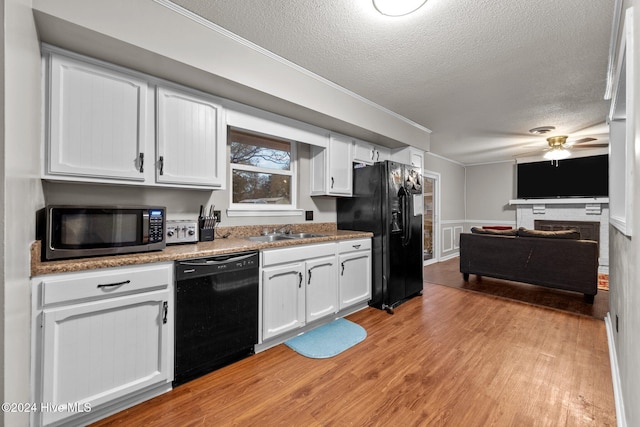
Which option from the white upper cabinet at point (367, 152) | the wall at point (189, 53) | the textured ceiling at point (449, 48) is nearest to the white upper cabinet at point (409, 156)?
the white upper cabinet at point (367, 152)

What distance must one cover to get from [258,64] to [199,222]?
1.37 m

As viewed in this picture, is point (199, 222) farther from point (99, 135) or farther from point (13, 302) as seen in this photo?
point (13, 302)

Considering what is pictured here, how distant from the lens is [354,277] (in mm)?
3090

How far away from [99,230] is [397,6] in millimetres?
2239

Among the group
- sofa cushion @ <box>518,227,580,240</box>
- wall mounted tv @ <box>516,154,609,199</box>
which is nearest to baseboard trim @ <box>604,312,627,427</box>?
sofa cushion @ <box>518,227,580,240</box>

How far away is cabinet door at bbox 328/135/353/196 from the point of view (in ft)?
10.7

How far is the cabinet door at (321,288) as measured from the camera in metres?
2.61

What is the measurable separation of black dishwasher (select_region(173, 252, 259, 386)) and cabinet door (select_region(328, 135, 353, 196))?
146cm

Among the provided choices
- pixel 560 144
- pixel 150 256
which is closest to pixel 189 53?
pixel 150 256

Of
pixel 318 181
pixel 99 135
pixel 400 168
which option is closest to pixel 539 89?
pixel 400 168

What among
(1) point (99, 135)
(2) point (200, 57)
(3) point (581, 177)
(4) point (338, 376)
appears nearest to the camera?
(1) point (99, 135)

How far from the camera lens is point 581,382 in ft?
6.23

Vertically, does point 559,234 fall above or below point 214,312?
above

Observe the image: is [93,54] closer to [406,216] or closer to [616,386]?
[406,216]
